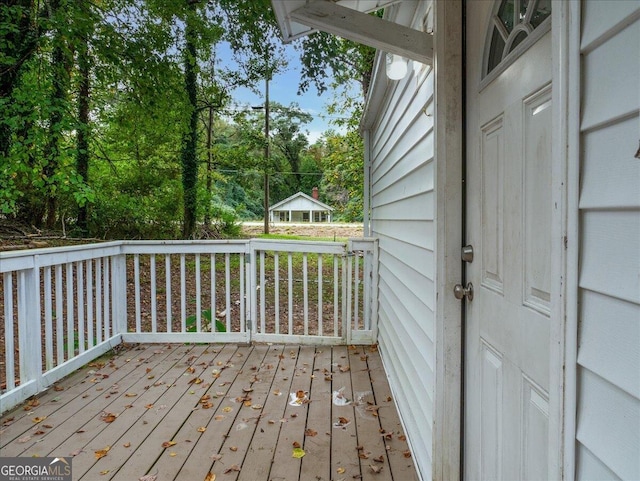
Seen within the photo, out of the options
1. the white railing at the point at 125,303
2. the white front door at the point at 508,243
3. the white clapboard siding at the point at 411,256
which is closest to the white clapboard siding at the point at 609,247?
the white front door at the point at 508,243

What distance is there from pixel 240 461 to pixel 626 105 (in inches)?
84.1

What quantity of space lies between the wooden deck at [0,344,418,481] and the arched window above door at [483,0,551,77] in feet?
6.04

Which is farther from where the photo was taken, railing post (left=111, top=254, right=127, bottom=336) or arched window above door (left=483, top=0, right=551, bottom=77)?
railing post (left=111, top=254, right=127, bottom=336)

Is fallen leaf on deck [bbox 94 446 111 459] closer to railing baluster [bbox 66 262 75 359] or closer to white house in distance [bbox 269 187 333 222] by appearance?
railing baluster [bbox 66 262 75 359]

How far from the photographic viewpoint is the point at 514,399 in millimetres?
1182

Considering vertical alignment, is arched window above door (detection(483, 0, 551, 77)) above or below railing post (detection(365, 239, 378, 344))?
above

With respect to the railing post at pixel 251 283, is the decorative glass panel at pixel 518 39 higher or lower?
higher

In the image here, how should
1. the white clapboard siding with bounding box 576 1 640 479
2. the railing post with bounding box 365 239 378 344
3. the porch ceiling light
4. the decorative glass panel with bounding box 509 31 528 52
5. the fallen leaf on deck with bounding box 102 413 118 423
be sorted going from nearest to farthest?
the white clapboard siding with bounding box 576 1 640 479 < the decorative glass panel with bounding box 509 31 528 52 < the porch ceiling light < the fallen leaf on deck with bounding box 102 413 118 423 < the railing post with bounding box 365 239 378 344

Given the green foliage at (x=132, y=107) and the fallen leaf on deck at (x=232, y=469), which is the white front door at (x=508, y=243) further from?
the green foliage at (x=132, y=107)

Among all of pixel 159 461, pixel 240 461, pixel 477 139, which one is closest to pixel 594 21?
pixel 477 139

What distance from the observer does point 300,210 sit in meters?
22.7

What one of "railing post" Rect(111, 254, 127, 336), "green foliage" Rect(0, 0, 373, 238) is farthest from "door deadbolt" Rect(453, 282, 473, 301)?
"green foliage" Rect(0, 0, 373, 238)

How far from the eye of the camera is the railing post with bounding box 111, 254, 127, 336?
3.78 m

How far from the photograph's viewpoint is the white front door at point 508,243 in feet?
3.37
